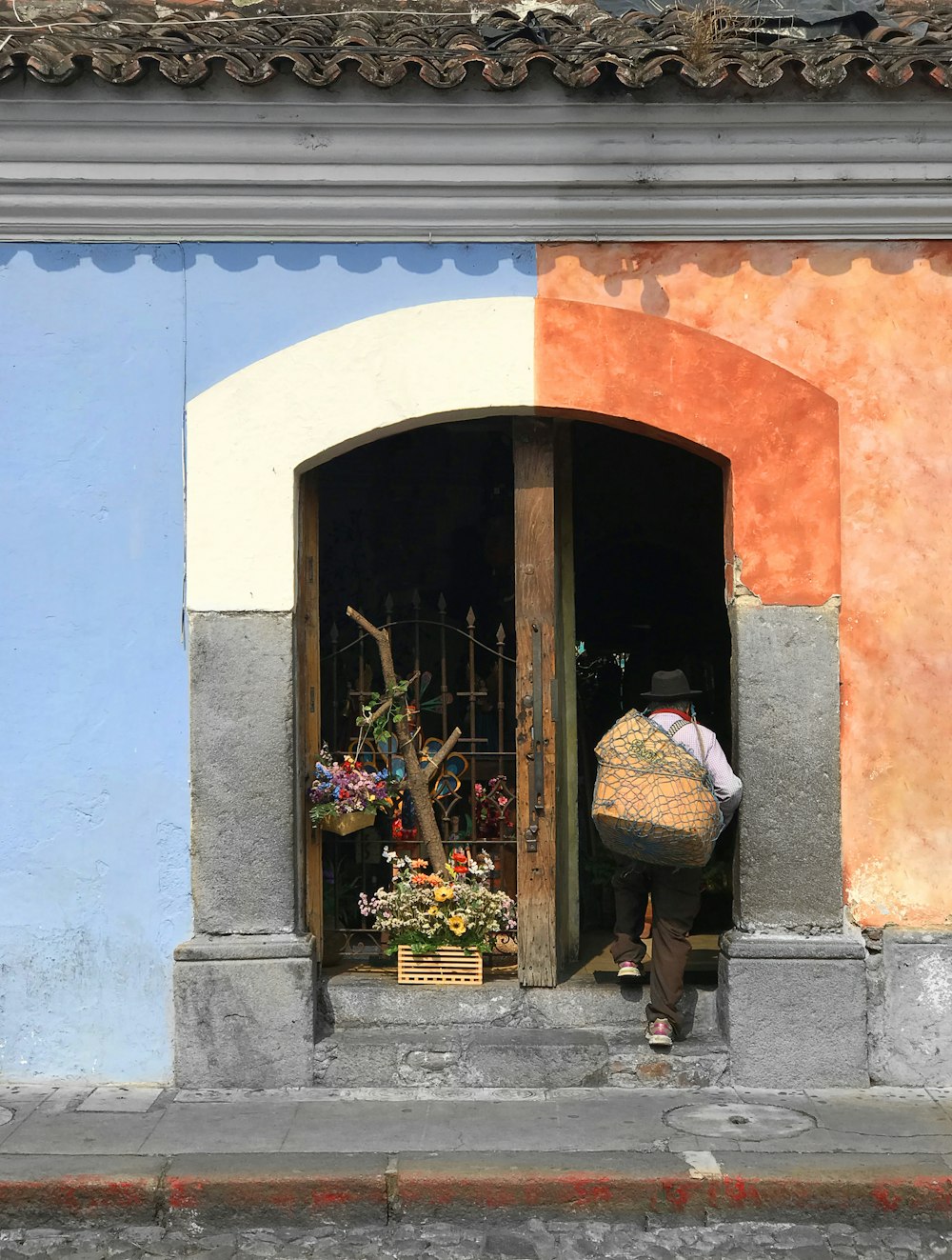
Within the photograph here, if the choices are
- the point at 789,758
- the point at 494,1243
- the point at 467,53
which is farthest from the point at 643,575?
the point at 494,1243

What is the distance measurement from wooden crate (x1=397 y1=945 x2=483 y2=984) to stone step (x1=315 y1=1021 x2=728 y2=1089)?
1.21 feet

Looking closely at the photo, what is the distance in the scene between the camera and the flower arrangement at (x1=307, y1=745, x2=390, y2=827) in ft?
21.4

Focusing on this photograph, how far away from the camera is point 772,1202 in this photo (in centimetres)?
502

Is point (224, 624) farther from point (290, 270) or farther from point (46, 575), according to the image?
point (290, 270)

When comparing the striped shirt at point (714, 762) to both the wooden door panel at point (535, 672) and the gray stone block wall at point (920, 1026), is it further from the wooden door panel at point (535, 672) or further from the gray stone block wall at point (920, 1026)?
the gray stone block wall at point (920, 1026)

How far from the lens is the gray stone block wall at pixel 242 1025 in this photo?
6.09m

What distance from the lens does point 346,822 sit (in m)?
6.54

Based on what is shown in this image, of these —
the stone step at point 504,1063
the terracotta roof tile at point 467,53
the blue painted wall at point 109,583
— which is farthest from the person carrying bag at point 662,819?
the terracotta roof tile at point 467,53

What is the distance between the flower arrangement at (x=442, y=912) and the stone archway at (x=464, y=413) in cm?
52

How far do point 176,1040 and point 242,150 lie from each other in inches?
150

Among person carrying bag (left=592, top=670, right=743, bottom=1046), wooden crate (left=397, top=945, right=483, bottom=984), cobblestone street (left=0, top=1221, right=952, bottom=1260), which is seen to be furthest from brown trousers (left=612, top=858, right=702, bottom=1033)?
cobblestone street (left=0, top=1221, right=952, bottom=1260)

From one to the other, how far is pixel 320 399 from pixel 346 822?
191 cm

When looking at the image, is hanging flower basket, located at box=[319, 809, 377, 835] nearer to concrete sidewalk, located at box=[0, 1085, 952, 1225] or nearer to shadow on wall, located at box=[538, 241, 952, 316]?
concrete sidewalk, located at box=[0, 1085, 952, 1225]

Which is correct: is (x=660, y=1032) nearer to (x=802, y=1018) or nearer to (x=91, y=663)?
(x=802, y=1018)
